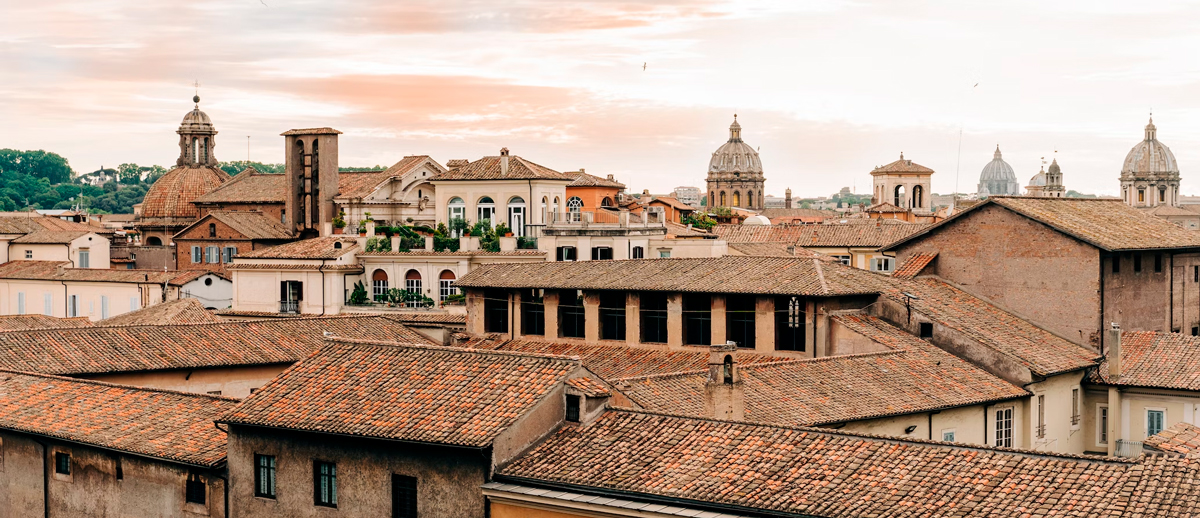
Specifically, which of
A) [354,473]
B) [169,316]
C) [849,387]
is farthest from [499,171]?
[354,473]

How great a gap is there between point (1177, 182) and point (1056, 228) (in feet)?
468

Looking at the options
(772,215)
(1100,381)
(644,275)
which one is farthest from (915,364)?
(772,215)

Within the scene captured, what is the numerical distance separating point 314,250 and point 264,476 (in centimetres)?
3887

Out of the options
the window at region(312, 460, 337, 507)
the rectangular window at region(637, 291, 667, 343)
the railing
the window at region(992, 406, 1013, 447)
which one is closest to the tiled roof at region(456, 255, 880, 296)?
the rectangular window at region(637, 291, 667, 343)

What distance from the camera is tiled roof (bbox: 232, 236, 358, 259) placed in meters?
62.2

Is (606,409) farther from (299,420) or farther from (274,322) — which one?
(274,322)

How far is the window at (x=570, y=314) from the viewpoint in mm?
42438

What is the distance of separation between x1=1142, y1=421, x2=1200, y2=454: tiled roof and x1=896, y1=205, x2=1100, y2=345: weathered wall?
32.5ft

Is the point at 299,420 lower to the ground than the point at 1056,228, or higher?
lower

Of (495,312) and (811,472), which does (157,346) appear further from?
(811,472)

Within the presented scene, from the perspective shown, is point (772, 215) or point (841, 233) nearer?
point (841, 233)

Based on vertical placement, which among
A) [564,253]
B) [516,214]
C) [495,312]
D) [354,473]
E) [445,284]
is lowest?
[354,473]

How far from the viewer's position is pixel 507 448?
22.2 metres

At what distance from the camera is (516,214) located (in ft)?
216
